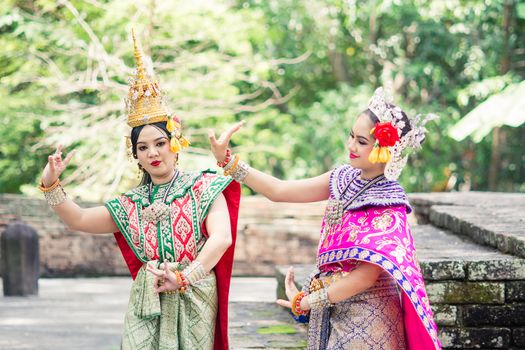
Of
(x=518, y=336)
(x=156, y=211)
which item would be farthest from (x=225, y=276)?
(x=518, y=336)

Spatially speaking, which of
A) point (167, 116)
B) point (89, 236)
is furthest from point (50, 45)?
point (167, 116)

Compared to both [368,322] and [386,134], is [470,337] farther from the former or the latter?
[386,134]

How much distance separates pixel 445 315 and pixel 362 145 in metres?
1.50

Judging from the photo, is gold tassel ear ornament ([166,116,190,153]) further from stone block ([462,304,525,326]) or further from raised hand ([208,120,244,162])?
stone block ([462,304,525,326])

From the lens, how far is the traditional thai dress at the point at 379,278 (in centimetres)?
338

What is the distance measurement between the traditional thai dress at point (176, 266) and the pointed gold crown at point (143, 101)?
0.96ft

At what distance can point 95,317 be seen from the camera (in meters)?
7.34

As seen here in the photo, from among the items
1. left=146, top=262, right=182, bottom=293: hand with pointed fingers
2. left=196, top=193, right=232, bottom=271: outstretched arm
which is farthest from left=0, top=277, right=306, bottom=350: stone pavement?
left=146, top=262, right=182, bottom=293: hand with pointed fingers

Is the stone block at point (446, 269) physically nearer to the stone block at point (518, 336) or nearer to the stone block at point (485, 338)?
the stone block at point (485, 338)

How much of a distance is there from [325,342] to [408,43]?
36.1 feet

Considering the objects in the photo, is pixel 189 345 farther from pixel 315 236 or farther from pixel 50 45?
pixel 50 45

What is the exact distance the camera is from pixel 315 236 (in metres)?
9.37

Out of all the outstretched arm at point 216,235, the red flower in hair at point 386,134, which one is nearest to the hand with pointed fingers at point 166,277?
the outstretched arm at point 216,235

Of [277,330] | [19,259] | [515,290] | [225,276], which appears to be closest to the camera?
[225,276]
